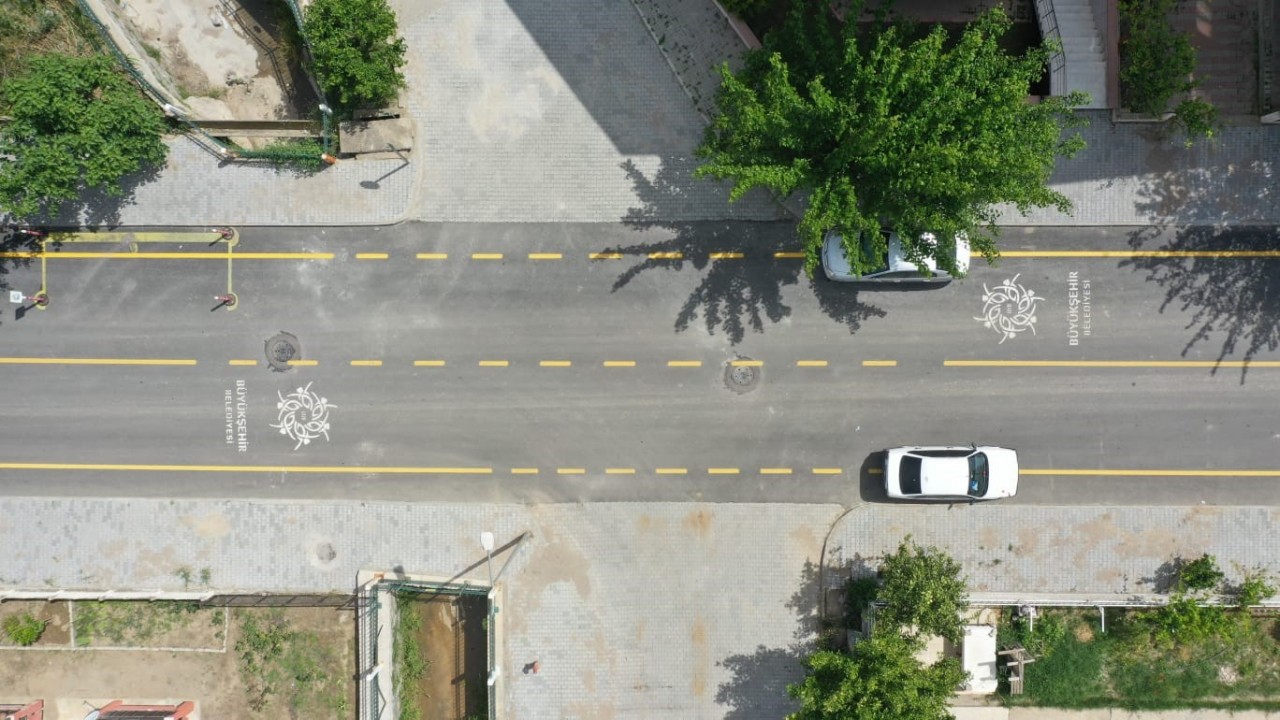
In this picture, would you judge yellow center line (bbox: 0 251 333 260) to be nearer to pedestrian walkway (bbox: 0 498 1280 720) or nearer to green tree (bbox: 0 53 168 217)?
green tree (bbox: 0 53 168 217)

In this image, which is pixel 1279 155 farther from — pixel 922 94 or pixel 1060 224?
pixel 922 94

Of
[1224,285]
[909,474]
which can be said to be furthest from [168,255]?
[1224,285]

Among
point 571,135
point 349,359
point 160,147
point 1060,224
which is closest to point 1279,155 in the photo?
point 1060,224

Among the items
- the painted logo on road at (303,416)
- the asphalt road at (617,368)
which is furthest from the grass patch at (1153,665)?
the painted logo on road at (303,416)

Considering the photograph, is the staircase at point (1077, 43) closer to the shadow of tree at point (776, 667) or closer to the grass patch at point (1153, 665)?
the grass patch at point (1153, 665)

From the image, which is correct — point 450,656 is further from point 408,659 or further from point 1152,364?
point 1152,364
